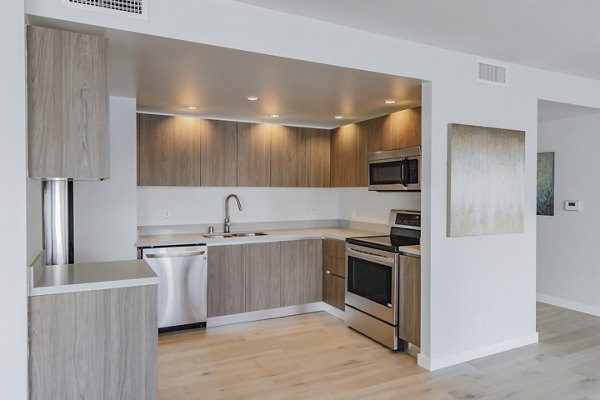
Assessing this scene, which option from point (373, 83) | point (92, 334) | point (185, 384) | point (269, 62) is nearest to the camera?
point (92, 334)

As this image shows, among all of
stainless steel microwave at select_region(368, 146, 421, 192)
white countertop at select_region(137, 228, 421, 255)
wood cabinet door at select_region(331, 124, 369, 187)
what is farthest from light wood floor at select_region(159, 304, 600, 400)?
wood cabinet door at select_region(331, 124, 369, 187)

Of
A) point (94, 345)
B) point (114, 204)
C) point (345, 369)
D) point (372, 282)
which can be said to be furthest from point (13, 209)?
point (372, 282)

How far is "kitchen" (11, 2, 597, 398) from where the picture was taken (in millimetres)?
2582

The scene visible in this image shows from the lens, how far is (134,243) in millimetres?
3945

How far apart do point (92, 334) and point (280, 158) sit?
10.7 ft

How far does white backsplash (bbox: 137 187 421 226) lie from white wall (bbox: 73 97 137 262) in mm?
614

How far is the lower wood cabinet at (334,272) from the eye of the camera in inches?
175

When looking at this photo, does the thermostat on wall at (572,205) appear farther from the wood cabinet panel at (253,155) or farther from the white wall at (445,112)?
the wood cabinet panel at (253,155)

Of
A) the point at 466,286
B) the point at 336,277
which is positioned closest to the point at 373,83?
the point at 466,286

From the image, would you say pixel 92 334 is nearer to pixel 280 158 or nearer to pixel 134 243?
pixel 134 243

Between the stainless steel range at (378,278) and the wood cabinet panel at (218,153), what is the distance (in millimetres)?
1556

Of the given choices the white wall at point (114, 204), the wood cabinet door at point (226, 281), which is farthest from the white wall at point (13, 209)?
the wood cabinet door at point (226, 281)

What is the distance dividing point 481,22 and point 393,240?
6.73 feet

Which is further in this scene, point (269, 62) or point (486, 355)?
point (486, 355)
